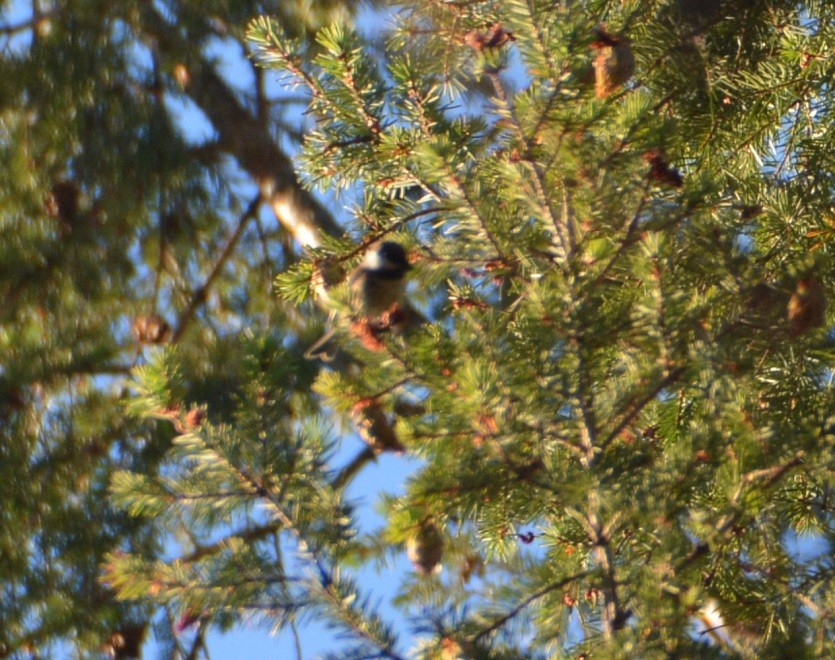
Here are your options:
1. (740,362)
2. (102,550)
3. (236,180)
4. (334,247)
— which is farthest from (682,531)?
(236,180)

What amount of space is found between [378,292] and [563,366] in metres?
0.37

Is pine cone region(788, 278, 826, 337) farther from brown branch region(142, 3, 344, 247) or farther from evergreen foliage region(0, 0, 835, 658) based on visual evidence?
brown branch region(142, 3, 344, 247)

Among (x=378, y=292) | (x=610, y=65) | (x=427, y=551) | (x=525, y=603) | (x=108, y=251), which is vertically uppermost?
(x=108, y=251)

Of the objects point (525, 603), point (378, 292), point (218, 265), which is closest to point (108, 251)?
point (218, 265)

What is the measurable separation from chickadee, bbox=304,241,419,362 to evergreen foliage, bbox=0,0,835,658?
0.04 metres

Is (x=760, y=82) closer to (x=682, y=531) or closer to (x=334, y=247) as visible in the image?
(x=334, y=247)

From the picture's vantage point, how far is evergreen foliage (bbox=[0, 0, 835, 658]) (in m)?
1.55

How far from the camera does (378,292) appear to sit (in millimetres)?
1869

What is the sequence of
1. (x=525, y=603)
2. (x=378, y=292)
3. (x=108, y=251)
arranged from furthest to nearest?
(x=108, y=251) → (x=378, y=292) → (x=525, y=603)

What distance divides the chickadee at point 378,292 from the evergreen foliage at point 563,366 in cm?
4

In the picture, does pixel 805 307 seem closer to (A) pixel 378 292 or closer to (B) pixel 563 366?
(B) pixel 563 366

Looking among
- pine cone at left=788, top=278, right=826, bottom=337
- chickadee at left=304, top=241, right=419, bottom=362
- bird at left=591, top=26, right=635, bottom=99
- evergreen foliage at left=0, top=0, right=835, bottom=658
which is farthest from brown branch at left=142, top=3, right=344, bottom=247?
pine cone at left=788, top=278, right=826, bottom=337

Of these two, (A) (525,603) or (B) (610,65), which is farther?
(B) (610,65)

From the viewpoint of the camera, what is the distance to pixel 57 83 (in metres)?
3.40
